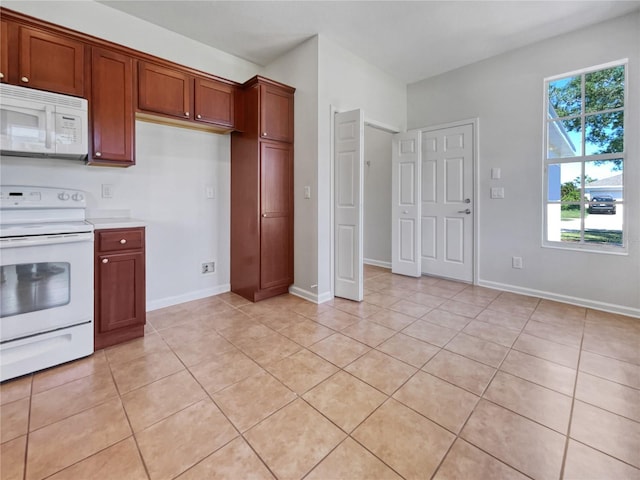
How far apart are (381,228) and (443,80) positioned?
2.27m

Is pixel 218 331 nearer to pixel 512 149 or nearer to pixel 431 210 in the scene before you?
pixel 431 210

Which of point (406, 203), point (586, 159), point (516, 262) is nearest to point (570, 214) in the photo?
point (586, 159)

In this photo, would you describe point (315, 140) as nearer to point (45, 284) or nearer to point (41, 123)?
point (41, 123)

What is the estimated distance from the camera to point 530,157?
10.8 feet

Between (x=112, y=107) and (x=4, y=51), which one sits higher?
(x=4, y=51)

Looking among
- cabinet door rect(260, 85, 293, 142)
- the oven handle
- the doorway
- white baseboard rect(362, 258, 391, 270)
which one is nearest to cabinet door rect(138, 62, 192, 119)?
cabinet door rect(260, 85, 293, 142)

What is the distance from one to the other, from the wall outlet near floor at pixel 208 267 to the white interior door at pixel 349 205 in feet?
4.62

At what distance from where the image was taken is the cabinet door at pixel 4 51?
1.87m

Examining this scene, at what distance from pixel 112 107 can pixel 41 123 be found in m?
0.47

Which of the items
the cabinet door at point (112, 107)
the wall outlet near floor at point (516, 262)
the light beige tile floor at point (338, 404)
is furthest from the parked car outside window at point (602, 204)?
the cabinet door at point (112, 107)

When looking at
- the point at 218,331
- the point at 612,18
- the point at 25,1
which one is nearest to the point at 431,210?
the point at 612,18

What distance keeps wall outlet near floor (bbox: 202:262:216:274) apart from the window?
3.77 m

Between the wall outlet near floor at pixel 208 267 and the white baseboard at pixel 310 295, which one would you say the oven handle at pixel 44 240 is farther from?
the white baseboard at pixel 310 295

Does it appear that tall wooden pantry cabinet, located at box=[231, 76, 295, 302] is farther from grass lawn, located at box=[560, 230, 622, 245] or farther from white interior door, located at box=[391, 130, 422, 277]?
grass lawn, located at box=[560, 230, 622, 245]
